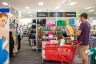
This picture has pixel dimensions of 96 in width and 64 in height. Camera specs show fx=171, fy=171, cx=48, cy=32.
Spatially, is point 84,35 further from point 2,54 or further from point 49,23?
point 49,23

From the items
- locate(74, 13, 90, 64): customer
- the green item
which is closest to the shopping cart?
locate(74, 13, 90, 64): customer

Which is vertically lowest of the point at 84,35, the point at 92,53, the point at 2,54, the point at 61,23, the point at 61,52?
the point at 2,54

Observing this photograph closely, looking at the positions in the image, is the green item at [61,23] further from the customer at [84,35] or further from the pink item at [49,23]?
the customer at [84,35]

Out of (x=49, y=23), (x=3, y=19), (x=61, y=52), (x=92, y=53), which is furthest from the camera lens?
(x=49, y=23)

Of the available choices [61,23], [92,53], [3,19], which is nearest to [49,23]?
[61,23]

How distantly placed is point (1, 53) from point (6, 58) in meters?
0.28

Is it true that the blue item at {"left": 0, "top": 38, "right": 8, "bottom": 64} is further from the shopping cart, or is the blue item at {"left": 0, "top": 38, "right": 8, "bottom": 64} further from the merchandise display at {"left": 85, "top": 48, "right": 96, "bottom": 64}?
the merchandise display at {"left": 85, "top": 48, "right": 96, "bottom": 64}

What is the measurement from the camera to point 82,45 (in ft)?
16.0

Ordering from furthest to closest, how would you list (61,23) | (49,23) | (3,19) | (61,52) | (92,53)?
(49,23)
(61,23)
(3,19)
(61,52)
(92,53)

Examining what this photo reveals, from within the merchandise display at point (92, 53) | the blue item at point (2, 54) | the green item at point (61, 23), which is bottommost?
the blue item at point (2, 54)

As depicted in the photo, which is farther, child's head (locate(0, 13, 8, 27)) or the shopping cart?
child's head (locate(0, 13, 8, 27))

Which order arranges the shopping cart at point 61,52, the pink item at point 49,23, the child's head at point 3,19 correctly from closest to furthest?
1. the shopping cart at point 61,52
2. the child's head at point 3,19
3. the pink item at point 49,23

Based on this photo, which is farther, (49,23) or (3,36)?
(49,23)

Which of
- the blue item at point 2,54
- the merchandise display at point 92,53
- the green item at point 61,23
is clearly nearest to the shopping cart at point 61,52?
the blue item at point 2,54
